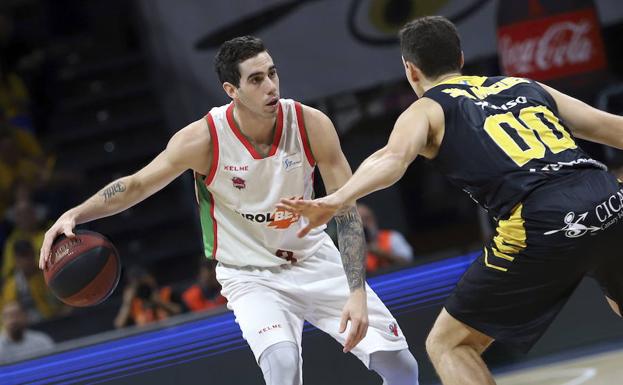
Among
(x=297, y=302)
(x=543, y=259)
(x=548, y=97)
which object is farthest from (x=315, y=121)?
(x=543, y=259)

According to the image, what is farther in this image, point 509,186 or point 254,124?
point 254,124

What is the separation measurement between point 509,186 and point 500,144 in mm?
164

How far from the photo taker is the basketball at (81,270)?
4.68 m

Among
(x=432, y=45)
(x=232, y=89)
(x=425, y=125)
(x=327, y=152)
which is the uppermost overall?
(x=432, y=45)

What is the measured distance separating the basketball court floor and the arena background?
1.2 inches

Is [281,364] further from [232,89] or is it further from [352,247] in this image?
[232,89]

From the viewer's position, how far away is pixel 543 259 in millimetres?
3977

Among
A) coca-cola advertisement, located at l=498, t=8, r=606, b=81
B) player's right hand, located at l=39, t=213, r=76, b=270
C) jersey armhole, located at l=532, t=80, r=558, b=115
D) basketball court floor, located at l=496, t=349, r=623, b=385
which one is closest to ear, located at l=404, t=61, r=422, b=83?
jersey armhole, located at l=532, t=80, r=558, b=115

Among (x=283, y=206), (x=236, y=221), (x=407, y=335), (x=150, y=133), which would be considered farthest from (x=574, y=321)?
(x=150, y=133)

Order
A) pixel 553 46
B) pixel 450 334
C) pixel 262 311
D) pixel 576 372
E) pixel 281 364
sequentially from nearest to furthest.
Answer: pixel 450 334, pixel 281 364, pixel 262 311, pixel 576 372, pixel 553 46

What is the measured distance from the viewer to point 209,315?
655 centimetres

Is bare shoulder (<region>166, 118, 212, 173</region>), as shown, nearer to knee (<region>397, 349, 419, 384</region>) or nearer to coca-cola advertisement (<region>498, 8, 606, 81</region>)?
knee (<region>397, 349, 419, 384</region>)

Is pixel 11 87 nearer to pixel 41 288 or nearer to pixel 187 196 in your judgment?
pixel 187 196

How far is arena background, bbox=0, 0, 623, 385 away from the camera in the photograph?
21.3 ft
